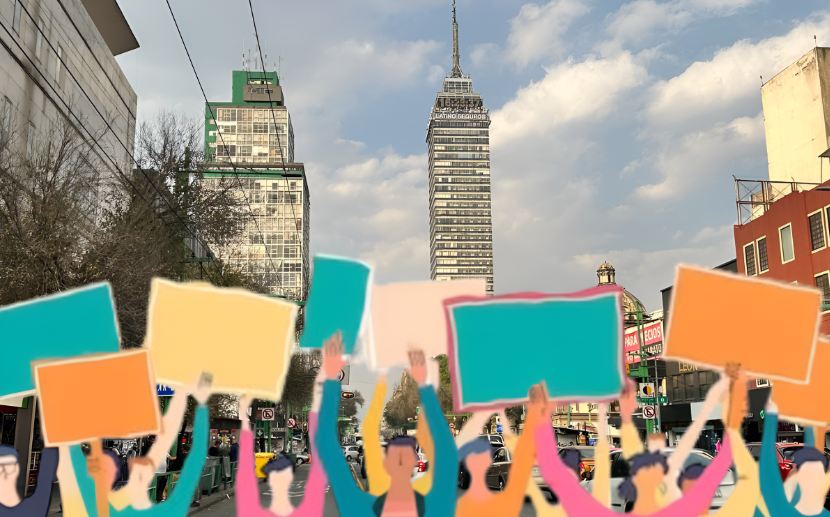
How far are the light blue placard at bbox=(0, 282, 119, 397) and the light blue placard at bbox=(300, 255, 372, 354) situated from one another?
1.55 meters

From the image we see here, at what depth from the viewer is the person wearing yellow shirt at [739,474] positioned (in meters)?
5.62

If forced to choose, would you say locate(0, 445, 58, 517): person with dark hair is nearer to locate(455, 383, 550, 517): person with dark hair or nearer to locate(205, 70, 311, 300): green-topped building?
locate(455, 383, 550, 517): person with dark hair

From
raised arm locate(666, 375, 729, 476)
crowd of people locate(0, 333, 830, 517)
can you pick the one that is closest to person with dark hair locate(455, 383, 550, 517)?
crowd of people locate(0, 333, 830, 517)

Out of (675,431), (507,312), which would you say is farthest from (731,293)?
(675,431)

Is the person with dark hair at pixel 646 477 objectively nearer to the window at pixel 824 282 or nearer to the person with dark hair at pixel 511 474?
the person with dark hair at pixel 511 474

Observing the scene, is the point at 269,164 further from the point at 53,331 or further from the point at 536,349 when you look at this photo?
the point at 536,349

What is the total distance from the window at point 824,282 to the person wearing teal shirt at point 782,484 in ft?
106

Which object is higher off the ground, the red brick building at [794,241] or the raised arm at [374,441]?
the red brick building at [794,241]

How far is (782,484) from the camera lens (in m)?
5.83

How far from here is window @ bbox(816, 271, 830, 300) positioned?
113 feet

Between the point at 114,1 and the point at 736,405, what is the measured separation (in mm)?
46913

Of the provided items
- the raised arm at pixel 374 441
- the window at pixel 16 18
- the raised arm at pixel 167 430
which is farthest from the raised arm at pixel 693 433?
the window at pixel 16 18

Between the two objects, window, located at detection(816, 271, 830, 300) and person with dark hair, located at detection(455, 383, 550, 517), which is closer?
person with dark hair, located at detection(455, 383, 550, 517)

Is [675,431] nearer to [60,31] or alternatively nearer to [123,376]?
[60,31]
